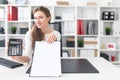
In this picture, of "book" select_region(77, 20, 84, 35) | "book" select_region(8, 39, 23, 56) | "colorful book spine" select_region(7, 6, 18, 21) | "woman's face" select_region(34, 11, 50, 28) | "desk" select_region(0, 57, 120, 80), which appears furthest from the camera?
"book" select_region(77, 20, 84, 35)

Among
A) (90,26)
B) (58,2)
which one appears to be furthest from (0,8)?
(90,26)

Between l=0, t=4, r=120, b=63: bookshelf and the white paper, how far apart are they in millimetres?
2604

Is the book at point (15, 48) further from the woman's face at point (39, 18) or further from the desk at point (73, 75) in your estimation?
the woman's face at point (39, 18)

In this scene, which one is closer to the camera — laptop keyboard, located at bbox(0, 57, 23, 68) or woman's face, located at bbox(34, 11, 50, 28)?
laptop keyboard, located at bbox(0, 57, 23, 68)

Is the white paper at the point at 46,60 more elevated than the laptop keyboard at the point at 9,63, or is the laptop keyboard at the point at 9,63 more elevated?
the white paper at the point at 46,60

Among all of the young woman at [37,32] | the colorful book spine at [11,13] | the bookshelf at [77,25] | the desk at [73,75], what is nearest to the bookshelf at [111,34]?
the bookshelf at [77,25]

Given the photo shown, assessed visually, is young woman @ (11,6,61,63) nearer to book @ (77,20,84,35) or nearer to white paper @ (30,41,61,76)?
white paper @ (30,41,61,76)

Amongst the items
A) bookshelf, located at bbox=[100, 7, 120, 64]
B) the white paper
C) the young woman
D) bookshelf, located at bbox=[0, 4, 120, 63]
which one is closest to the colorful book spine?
bookshelf, located at bbox=[0, 4, 120, 63]

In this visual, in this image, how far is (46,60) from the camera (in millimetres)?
1548

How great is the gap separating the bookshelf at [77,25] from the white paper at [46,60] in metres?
2.60

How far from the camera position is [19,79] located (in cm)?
147

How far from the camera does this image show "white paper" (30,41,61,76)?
1.51 meters

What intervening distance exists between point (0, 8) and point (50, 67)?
3057 mm

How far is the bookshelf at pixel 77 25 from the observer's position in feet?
13.9
